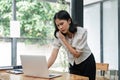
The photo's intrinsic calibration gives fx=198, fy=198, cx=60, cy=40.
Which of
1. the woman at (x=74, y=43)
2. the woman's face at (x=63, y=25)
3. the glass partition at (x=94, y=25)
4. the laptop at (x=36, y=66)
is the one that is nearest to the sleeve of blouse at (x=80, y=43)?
the woman at (x=74, y=43)

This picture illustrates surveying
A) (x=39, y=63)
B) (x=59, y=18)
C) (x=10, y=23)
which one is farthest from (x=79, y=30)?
(x=10, y=23)

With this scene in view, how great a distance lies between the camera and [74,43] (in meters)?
1.84

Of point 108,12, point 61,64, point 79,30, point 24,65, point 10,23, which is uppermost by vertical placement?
point 108,12

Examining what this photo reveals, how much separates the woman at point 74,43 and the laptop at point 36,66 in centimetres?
31

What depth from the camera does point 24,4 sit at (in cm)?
366

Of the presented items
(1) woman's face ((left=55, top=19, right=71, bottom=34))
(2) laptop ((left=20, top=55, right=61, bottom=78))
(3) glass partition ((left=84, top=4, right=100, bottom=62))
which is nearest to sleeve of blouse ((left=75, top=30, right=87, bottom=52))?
(1) woman's face ((left=55, top=19, right=71, bottom=34))

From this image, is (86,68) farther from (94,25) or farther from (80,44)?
(94,25)

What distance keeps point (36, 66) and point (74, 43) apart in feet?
1.44

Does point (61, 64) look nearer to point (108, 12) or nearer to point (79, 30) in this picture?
point (108, 12)

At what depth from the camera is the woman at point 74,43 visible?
183 cm

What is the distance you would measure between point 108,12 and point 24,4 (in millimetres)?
1646

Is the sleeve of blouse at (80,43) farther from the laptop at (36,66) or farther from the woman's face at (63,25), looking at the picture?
the laptop at (36,66)

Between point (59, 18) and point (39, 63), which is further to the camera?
point (59, 18)

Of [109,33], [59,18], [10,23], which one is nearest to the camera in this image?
[59,18]
